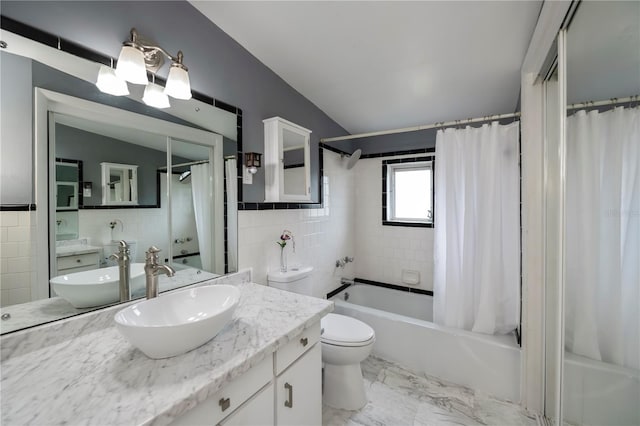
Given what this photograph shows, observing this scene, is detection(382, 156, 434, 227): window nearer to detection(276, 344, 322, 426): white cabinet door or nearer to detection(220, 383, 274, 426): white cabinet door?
detection(276, 344, 322, 426): white cabinet door

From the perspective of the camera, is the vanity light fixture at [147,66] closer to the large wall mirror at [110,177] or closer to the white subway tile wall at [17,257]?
the large wall mirror at [110,177]

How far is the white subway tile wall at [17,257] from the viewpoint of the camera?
35.3 inches

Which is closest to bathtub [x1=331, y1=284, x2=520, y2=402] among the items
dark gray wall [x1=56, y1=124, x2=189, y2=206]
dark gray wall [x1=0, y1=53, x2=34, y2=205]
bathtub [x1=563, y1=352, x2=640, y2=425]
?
bathtub [x1=563, y1=352, x2=640, y2=425]

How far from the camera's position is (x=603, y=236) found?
A: 3.21 feet

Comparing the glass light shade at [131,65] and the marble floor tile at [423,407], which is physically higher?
the glass light shade at [131,65]

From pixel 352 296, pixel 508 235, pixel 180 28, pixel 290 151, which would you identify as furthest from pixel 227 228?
pixel 508 235

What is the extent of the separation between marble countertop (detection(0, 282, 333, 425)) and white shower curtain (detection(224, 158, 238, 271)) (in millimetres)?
641

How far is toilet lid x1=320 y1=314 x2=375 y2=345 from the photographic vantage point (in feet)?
5.60

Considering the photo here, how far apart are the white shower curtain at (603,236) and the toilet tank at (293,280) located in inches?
61.8

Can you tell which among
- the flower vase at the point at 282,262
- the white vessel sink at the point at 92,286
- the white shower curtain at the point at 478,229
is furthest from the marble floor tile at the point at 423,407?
the white vessel sink at the point at 92,286

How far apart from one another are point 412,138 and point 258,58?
187 cm

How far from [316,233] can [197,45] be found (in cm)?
176

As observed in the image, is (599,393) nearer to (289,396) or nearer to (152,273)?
(289,396)

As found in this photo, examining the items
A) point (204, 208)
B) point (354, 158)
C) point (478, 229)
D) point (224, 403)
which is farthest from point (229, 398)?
point (354, 158)
